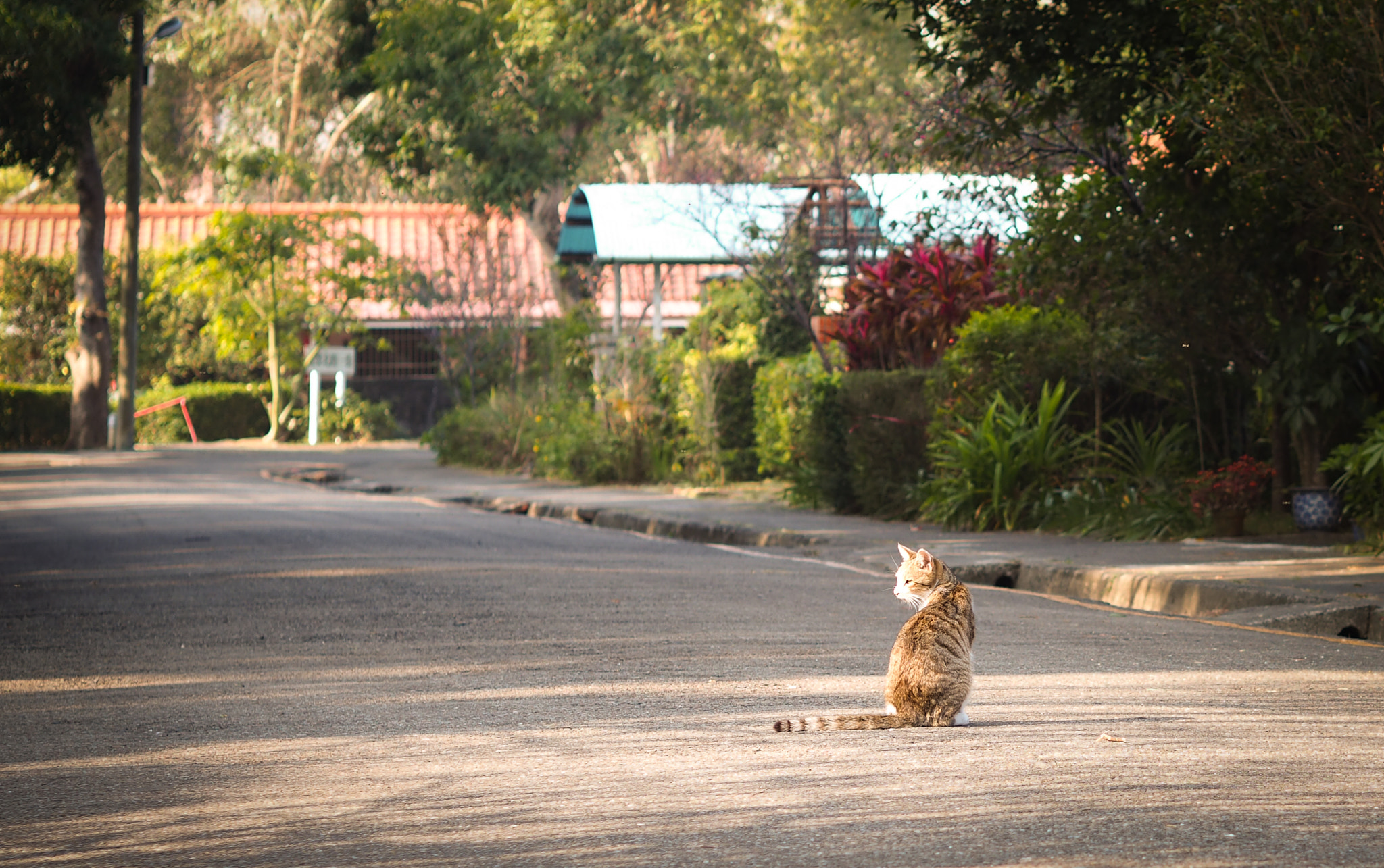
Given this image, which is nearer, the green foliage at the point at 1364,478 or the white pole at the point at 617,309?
the green foliage at the point at 1364,478

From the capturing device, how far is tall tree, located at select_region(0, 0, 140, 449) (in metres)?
31.3

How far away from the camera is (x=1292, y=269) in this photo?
13.2 m

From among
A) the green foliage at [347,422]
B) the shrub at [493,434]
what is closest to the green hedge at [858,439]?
the shrub at [493,434]

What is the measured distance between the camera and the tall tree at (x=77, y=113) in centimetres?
3134

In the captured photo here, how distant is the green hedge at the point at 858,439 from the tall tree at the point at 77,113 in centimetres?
1915

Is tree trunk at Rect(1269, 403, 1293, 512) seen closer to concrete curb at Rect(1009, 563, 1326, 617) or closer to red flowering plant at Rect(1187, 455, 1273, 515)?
red flowering plant at Rect(1187, 455, 1273, 515)

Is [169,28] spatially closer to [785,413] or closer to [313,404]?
[313,404]

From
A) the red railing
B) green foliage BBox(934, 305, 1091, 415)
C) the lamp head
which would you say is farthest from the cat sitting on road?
the red railing

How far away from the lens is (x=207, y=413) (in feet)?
134

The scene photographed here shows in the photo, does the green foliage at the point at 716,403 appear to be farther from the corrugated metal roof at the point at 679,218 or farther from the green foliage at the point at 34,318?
the green foliage at the point at 34,318

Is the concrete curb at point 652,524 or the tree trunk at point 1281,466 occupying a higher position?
the tree trunk at point 1281,466

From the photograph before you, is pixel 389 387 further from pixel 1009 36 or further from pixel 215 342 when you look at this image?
pixel 1009 36

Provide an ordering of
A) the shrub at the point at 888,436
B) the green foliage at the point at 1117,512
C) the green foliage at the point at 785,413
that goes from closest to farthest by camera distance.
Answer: the green foliage at the point at 1117,512 < the shrub at the point at 888,436 < the green foliage at the point at 785,413

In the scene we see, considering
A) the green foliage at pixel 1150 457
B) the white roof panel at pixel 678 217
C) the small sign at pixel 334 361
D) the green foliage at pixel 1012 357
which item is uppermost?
the white roof panel at pixel 678 217
